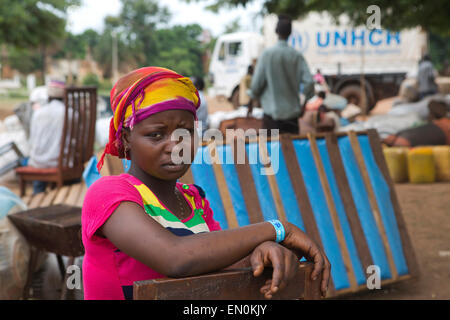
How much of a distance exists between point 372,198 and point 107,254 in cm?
285

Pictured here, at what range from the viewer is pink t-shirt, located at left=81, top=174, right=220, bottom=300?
3.89 ft

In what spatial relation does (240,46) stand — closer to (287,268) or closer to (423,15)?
(423,15)

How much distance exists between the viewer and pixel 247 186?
339 centimetres

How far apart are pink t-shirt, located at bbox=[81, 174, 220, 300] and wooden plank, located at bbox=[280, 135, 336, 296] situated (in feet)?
7.38

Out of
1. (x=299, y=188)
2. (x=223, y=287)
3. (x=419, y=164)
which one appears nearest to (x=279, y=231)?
(x=223, y=287)

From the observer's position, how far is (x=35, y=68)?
54188mm

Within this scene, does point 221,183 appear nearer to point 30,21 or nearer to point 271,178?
point 271,178

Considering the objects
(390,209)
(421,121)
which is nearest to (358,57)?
(421,121)

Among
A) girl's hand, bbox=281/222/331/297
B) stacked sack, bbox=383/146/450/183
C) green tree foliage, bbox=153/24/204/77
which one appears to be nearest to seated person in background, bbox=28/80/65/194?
stacked sack, bbox=383/146/450/183

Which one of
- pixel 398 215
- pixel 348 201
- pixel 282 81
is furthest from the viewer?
pixel 282 81

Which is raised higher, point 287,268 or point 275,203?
point 287,268

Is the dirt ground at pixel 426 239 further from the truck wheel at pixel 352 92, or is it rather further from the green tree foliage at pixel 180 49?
the green tree foliage at pixel 180 49

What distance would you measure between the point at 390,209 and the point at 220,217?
1337 mm

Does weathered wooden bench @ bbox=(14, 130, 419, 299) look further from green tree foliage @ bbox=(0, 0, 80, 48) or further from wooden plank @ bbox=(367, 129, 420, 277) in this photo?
green tree foliage @ bbox=(0, 0, 80, 48)
